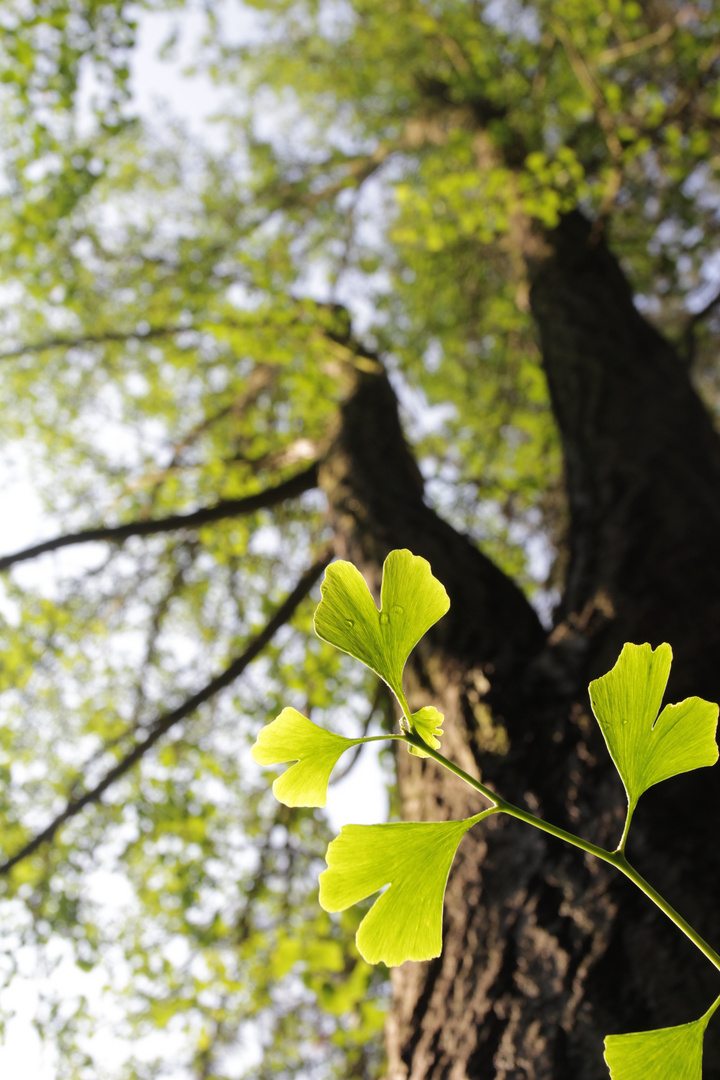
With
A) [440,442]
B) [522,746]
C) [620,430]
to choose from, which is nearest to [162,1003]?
[522,746]

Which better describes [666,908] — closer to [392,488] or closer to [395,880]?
[395,880]

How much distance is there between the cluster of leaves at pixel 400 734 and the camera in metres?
0.53

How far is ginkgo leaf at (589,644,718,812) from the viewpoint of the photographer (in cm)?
53

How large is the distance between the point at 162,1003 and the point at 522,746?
1785 mm

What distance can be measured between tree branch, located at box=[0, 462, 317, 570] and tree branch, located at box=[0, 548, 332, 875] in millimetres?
299

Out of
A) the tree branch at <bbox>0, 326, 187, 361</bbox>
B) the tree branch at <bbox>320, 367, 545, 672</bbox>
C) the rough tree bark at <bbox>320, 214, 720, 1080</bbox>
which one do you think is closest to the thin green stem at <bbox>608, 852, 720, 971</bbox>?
the rough tree bark at <bbox>320, 214, 720, 1080</bbox>

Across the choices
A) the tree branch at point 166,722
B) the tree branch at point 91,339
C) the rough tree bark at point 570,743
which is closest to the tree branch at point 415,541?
the rough tree bark at point 570,743

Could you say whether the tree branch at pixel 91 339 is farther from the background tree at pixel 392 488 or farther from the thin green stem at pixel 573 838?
the thin green stem at pixel 573 838

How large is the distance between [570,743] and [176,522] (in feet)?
5.08

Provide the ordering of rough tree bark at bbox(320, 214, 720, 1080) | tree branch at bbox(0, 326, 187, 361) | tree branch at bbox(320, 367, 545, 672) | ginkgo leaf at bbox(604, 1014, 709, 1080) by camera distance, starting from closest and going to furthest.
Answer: ginkgo leaf at bbox(604, 1014, 709, 1080), rough tree bark at bbox(320, 214, 720, 1080), tree branch at bbox(320, 367, 545, 672), tree branch at bbox(0, 326, 187, 361)

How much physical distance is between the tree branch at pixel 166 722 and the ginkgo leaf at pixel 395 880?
66.0 inches

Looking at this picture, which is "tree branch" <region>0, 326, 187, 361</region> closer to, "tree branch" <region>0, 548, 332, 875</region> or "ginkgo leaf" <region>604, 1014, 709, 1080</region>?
"tree branch" <region>0, 548, 332, 875</region>

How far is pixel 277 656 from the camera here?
3.19 meters

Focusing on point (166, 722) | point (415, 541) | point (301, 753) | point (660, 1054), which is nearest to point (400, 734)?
point (301, 753)
